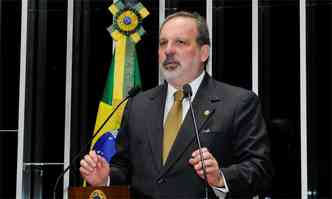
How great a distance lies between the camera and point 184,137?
2170 mm

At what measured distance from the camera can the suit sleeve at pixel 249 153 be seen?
205 cm

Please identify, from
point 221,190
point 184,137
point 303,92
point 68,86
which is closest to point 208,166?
point 221,190

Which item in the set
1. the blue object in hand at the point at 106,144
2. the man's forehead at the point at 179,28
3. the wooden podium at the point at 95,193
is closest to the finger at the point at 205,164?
the wooden podium at the point at 95,193

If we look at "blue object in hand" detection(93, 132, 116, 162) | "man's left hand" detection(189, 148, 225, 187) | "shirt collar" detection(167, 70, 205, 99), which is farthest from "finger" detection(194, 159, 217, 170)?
"blue object in hand" detection(93, 132, 116, 162)

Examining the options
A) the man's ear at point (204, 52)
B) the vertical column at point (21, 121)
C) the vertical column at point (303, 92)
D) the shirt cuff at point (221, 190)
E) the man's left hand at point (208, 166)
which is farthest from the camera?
the vertical column at point (21, 121)

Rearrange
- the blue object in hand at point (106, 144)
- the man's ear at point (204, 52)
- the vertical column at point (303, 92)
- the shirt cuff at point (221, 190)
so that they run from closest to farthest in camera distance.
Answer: the shirt cuff at point (221, 190) < the man's ear at point (204, 52) < the blue object in hand at point (106, 144) < the vertical column at point (303, 92)

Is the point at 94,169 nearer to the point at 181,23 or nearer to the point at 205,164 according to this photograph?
the point at 205,164

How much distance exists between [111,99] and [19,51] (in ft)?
4.62

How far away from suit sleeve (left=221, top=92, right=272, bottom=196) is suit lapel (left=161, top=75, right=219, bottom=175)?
0.38ft

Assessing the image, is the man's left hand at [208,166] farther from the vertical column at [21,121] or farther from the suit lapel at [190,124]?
the vertical column at [21,121]

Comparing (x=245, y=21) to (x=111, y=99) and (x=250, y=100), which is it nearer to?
(x=111, y=99)

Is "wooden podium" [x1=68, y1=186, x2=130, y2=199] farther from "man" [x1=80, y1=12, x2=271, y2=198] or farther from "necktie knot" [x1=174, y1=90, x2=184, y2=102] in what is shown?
"necktie knot" [x1=174, y1=90, x2=184, y2=102]

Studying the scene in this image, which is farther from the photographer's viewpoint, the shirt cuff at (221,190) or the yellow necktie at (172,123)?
the yellow necktie at (172,123)

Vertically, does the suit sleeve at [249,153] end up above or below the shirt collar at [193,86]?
below
